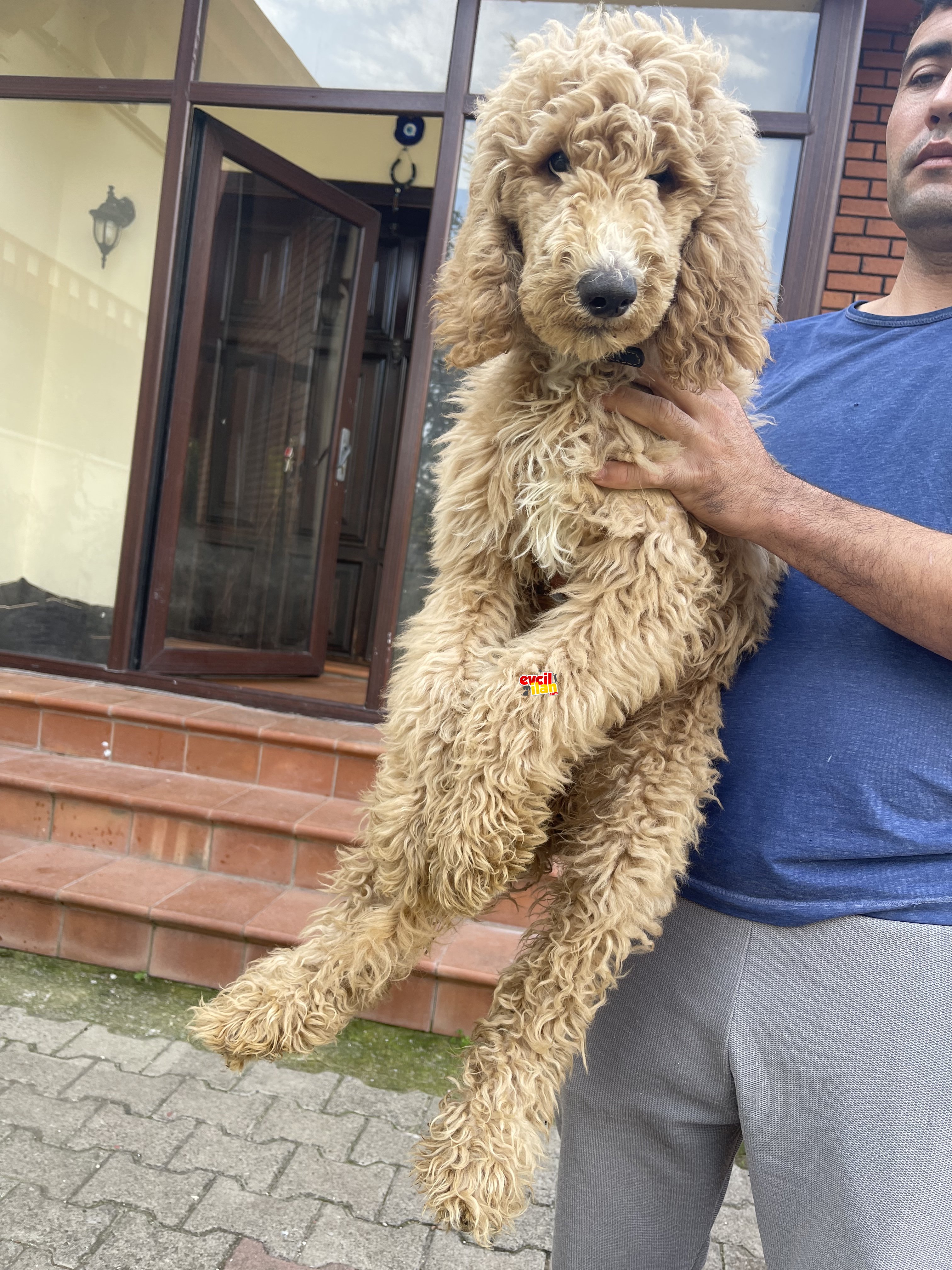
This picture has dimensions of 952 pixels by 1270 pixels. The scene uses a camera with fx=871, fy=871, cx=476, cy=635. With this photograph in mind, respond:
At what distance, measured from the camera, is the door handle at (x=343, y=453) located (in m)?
5.89

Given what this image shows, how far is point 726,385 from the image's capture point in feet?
4.70

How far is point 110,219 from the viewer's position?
5.57 m

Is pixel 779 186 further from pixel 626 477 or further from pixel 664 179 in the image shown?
pixel 626 477

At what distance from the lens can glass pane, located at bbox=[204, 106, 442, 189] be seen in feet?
19.2

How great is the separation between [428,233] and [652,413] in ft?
14.2

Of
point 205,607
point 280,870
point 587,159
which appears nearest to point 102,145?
point 205,607

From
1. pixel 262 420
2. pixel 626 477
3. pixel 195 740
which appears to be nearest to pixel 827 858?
pixel 626 477

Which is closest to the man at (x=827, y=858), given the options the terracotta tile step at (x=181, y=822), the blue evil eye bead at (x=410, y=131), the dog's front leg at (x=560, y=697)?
the dog's front leg at (x=560, y=697)

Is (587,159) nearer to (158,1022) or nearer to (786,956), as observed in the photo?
(786,956)

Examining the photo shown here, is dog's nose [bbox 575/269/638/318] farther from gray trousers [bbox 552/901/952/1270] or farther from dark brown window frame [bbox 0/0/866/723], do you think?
dark brown window frame [bbox 0/0/866/723]

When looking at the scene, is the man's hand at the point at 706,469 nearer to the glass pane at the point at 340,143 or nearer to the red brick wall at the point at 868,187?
the red brick wall at the point at 868,187

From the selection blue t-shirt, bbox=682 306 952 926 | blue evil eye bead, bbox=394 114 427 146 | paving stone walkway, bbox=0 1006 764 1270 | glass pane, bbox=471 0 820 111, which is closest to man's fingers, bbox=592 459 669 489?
blue t-shirt, bbox=682 306 952 926

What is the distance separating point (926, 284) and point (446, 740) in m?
1.19

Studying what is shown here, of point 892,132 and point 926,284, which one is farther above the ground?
point 892,132
